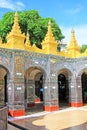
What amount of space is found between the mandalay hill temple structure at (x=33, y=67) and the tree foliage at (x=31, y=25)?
577 centimetres

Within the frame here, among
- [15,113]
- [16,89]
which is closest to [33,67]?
[16,89]

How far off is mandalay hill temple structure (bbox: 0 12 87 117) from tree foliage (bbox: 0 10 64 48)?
5772mm

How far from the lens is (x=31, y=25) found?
21.8m

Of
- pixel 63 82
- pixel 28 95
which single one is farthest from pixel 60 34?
pixel 28 95

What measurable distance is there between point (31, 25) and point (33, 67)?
8.64 m

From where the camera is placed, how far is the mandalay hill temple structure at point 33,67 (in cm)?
1248

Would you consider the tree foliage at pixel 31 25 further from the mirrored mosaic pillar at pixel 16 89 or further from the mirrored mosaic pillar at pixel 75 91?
the mirrored mosaic pillar at pixel 16 89

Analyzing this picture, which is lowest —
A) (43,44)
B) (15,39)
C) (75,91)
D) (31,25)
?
(75,91)

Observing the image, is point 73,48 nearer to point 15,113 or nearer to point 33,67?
point 33,67

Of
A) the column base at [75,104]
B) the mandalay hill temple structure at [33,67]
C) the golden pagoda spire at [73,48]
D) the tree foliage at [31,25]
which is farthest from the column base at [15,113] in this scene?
the tree foliage at [31,25]

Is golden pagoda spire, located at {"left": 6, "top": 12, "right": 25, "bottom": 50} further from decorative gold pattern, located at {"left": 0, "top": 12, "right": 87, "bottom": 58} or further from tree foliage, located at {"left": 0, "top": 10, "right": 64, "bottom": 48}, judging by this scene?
tree foliage, located at {"left": 0, "top": 10, "right": 64, "bottom": 48}

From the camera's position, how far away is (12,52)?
41.2 feet

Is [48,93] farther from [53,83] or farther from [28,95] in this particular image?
[28,95]

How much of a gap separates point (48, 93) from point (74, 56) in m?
3.83
